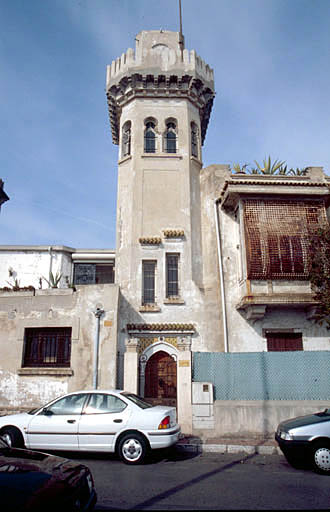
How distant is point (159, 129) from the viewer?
18219 mm

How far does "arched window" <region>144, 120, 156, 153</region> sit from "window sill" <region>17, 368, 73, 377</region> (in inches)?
408

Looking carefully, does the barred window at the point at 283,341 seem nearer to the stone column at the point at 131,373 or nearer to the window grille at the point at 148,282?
the window grille at the point at 148,282

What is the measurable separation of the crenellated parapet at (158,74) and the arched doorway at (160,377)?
12.5 meters

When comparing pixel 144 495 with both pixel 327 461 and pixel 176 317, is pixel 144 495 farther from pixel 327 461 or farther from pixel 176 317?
pixel 176 317

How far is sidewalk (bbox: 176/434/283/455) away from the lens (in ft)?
31.1

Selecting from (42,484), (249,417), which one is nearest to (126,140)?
(249,417)

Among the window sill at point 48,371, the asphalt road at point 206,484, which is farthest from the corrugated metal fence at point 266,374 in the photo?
the window sill at point 48,371

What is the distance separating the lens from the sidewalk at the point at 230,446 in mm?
9484

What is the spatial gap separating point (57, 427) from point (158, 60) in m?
17.2

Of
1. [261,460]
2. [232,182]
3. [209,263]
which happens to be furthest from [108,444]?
[232,182]

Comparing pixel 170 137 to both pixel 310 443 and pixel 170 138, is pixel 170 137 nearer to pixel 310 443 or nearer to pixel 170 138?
pixel 170 138

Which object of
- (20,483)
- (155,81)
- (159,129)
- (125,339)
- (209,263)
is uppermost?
(155,81)

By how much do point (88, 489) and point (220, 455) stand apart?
561cm

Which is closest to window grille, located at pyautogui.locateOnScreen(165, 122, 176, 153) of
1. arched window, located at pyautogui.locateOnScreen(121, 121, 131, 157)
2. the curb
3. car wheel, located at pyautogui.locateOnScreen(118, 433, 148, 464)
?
arched window, located at pyautogui.locateOnScreen(121, 121, 131, 157)
